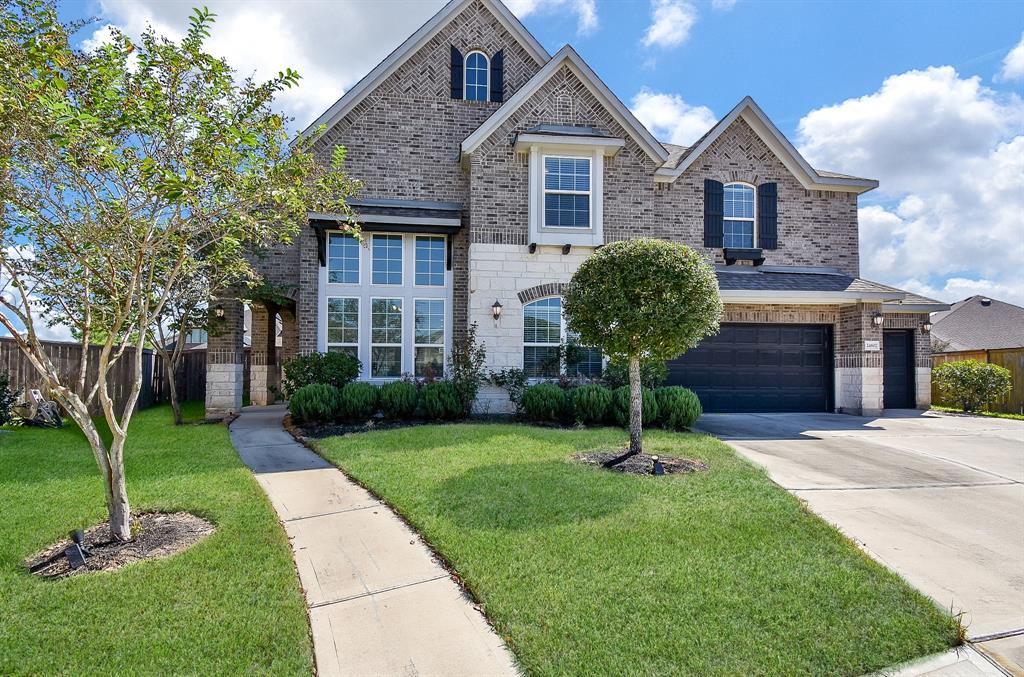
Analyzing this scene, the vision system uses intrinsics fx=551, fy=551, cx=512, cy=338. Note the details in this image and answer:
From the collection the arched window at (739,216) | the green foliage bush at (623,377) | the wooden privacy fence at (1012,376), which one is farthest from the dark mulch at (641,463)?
the wooden privacy fence at (1012,376)

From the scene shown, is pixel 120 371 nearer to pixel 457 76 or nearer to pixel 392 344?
pixel 392 344

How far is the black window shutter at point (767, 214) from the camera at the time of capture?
13.9m

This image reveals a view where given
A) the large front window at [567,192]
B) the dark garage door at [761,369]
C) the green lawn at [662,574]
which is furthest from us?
the dark garage door at [761,369]

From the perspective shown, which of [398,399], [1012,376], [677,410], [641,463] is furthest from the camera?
[1012,376]

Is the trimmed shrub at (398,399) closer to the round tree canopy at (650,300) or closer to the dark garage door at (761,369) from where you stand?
the round tree canopy at (650,300)

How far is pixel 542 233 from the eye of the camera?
1191cm

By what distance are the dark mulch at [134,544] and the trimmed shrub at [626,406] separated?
7079 mm

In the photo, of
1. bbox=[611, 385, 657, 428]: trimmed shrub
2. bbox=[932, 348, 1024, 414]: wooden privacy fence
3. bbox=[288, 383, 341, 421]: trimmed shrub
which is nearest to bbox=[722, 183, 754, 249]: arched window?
bbox=[611, 385, 657, 428]: trimmed shrub

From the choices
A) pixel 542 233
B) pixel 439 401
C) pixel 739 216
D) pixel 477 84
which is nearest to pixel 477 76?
pixel 477 84

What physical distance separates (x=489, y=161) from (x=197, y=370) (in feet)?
39.4

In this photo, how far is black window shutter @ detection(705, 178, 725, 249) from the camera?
13.7 metres

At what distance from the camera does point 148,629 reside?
318 cm

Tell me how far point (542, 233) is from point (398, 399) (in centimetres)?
466

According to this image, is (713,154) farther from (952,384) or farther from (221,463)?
(221,463)
